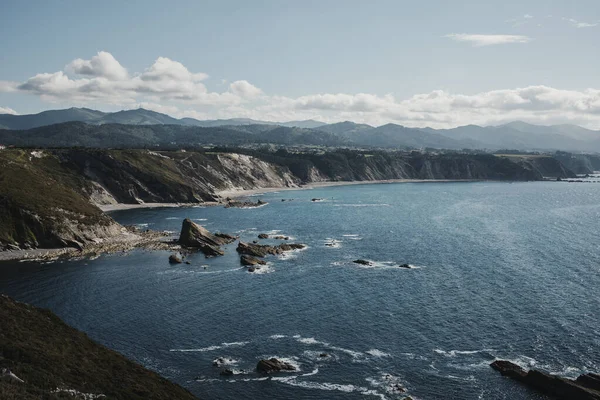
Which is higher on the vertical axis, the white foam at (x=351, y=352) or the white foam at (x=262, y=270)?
the white foam at (x=262, y=270)

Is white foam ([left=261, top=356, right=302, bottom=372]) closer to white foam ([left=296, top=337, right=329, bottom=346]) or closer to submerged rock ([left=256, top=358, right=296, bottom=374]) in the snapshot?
submerged rock ([left=256, top=358, right=296, bottom=374])

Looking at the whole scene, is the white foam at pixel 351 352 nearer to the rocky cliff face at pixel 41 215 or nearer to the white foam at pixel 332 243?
the white foam at pixel 332 243

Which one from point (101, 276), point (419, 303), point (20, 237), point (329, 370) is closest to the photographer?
point (329, 370)

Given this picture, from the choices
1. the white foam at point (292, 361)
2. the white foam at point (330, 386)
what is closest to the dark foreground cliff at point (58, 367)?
the white foam at point (330, 386)

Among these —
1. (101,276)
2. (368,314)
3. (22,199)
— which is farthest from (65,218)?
(368,314)

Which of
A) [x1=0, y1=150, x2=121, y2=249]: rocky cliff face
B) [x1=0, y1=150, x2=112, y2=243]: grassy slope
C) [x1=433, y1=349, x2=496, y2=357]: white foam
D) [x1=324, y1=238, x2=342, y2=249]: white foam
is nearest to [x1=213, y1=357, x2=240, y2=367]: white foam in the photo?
[x1=433, y1=349, x2=496, y2=357]: white foam

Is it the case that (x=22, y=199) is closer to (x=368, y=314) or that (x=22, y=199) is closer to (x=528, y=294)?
(x=368, y=314)
